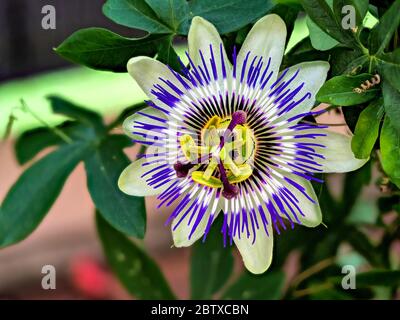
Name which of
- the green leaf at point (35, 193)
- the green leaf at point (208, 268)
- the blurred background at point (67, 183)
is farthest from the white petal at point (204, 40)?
the blurred background at point (67, 183)

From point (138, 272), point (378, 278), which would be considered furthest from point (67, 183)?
point (378, 278)

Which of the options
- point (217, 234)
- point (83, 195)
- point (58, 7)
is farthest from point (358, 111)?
point (58, 7)

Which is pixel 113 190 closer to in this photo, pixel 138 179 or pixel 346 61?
pixel 138 179

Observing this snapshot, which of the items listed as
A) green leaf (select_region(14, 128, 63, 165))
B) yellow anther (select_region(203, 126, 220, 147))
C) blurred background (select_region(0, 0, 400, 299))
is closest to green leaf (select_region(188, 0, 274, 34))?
yellow anther (select_region(203, 126, 220, 147))

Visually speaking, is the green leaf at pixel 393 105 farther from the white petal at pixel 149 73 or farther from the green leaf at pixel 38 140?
the green leaf at pixel 38 140
